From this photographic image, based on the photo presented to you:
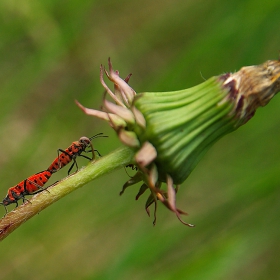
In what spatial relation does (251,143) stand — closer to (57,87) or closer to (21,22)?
(21,22)

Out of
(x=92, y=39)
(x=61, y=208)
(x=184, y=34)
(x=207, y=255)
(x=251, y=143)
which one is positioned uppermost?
(x=92, y=39)

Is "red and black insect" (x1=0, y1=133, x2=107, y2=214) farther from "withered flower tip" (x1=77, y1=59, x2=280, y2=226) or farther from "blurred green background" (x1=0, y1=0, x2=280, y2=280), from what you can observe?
"blurred green background" (x1=0, y1=0, x2=280, y2=280)

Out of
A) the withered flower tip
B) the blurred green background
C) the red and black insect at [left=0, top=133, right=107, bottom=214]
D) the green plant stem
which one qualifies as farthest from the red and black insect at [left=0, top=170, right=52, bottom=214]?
the blurred green background

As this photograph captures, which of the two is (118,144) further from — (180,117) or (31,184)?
(180,117)

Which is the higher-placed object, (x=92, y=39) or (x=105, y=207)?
(x=92, y=39)

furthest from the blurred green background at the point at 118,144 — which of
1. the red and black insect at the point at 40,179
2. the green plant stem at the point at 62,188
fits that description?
the green plant stem at the point at 62,188

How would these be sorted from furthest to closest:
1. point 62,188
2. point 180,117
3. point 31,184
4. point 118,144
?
point 118,144 < point 31,184 < point 180,117 < point 62,188

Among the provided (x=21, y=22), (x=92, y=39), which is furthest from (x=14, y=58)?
(x=92, y=39)

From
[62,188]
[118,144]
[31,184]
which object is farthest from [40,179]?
[118,144]
